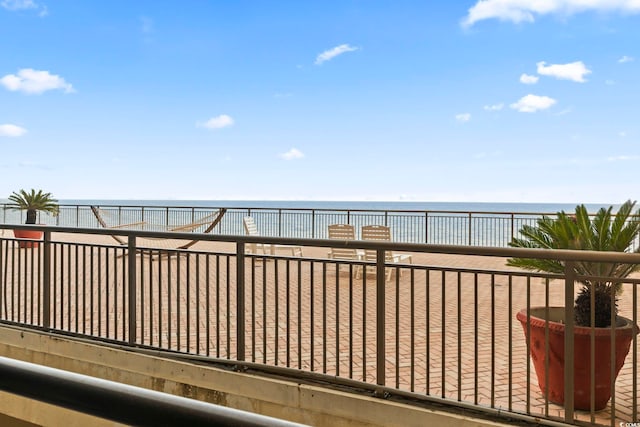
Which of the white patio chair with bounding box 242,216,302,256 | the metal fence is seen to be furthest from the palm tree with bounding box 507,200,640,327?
the white patio chair with bounding box 242,216,302,256

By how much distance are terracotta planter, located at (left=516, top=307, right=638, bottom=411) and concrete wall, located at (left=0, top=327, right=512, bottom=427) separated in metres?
0.81

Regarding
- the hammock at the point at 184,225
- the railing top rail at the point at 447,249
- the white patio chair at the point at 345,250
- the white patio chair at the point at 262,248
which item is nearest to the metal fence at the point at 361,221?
the hammock at the point at 184,225

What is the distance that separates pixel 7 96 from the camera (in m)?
39.8

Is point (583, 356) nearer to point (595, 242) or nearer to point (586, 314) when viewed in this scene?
point (586, 314)

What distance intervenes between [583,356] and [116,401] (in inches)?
139

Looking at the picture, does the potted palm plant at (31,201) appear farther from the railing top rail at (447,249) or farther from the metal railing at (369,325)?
the railing top rail at (447,249)

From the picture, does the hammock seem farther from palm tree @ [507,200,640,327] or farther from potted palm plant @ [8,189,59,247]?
palm tree @ [507,200,640,327]

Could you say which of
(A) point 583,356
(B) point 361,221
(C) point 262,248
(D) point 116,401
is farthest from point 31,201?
(D) point 116,401

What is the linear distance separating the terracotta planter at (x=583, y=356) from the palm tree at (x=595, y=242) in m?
0.24

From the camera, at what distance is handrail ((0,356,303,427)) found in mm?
604

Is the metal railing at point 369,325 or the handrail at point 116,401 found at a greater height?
the handrail at point 116,401

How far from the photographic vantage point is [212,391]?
4.03 meters

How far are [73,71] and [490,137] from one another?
5353cm

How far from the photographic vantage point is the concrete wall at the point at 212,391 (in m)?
3.33
